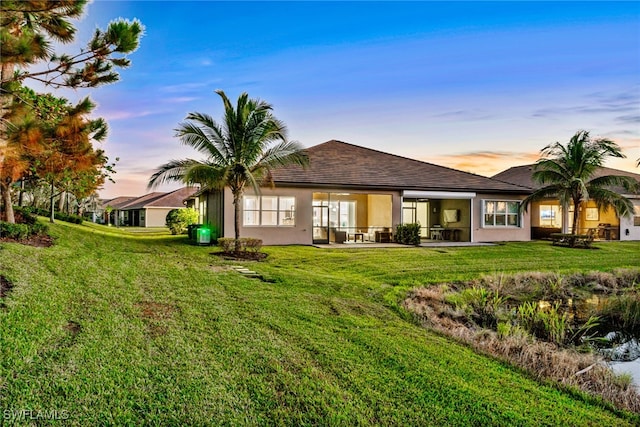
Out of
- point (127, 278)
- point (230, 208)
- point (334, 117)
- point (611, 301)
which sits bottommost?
point (611, 301)

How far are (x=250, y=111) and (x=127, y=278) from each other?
7313 mm

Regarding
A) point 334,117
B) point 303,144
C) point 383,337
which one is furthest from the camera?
point 334,117

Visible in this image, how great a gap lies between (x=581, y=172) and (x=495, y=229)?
470 cm

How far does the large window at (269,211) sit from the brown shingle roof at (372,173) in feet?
3.04

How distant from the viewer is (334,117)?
20.4 meters

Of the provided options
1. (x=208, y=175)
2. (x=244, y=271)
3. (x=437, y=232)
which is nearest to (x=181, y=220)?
(x=208, y=175)

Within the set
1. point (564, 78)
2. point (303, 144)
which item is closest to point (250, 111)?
point (303, 144)

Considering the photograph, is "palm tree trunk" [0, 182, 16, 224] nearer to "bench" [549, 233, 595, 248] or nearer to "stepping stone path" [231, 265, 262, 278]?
"stepping stone path" [231, 265, 262, 278]

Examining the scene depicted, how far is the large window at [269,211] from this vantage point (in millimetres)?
18531

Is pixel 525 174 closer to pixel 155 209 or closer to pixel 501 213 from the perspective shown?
pixel 501 213

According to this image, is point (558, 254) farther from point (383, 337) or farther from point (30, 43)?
point (30, 43)

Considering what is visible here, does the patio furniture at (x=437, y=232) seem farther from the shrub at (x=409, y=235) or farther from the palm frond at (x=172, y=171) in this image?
the palm frond at (x=172, y=171)

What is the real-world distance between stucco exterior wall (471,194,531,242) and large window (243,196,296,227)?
9.57 metres

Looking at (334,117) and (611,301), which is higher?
(334,117)
